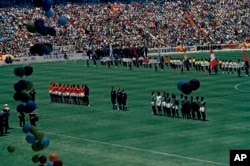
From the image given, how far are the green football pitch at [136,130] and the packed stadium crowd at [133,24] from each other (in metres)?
36.2

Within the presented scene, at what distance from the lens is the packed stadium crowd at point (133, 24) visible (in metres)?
98.4

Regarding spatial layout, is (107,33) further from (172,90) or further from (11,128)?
(11,128)

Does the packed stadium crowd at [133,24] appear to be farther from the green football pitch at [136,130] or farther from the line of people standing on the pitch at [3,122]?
the line of people standing on the pitch at [3,122]

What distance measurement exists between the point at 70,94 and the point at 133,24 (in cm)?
5679

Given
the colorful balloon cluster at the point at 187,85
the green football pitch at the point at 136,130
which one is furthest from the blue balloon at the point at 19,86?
the green football pitch at the point at 136,130

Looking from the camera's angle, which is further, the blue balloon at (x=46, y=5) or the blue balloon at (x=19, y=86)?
the blue balloon at (x=19, y=86)

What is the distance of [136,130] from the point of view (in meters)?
38.9

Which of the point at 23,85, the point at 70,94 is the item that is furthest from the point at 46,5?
the point at 70,94

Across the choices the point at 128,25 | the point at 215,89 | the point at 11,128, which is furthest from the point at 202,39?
the point at 11,128

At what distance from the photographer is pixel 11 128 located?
42219 mm

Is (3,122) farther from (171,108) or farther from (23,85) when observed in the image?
(23,85)

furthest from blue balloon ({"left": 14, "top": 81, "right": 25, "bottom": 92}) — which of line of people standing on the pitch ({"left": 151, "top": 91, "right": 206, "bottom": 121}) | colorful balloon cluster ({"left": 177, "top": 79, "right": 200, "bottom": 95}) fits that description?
line of people standing on the pitch ({"left": 151, "top": 91, "right": 206, "bottom": 121})

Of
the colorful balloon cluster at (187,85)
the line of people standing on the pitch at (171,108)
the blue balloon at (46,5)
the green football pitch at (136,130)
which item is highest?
the blue balloon at (46,5)

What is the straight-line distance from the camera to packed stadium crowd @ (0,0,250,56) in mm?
A: 98438
